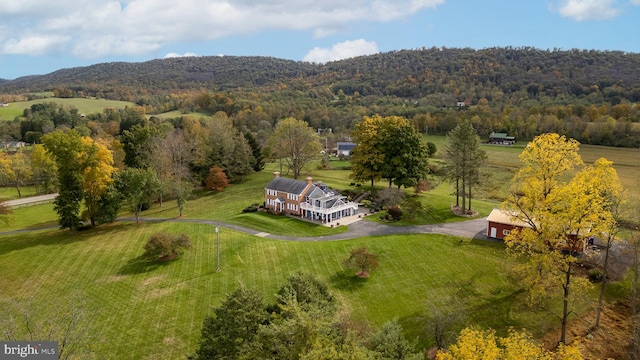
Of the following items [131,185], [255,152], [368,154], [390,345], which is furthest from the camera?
[255,152]

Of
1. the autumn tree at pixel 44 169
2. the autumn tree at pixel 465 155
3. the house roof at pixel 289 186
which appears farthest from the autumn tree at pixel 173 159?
the autumn tree at pixel 465 155

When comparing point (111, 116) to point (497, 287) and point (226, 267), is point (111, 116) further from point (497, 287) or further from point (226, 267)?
point (497, 287)

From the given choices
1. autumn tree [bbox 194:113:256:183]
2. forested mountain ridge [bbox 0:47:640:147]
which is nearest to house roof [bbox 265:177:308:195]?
autumn tree [bbox 194:113:256:183]

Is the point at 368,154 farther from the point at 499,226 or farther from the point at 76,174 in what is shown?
the point at 76,174

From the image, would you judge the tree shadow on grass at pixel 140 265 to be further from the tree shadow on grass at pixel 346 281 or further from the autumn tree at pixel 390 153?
the autumn tree at pixel 390 153

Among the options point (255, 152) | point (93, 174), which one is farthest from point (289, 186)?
point (255, 152)

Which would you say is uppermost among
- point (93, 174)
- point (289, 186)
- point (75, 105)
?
point (75, 105)

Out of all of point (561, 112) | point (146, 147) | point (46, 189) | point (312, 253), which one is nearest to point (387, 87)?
point (561, 112)
